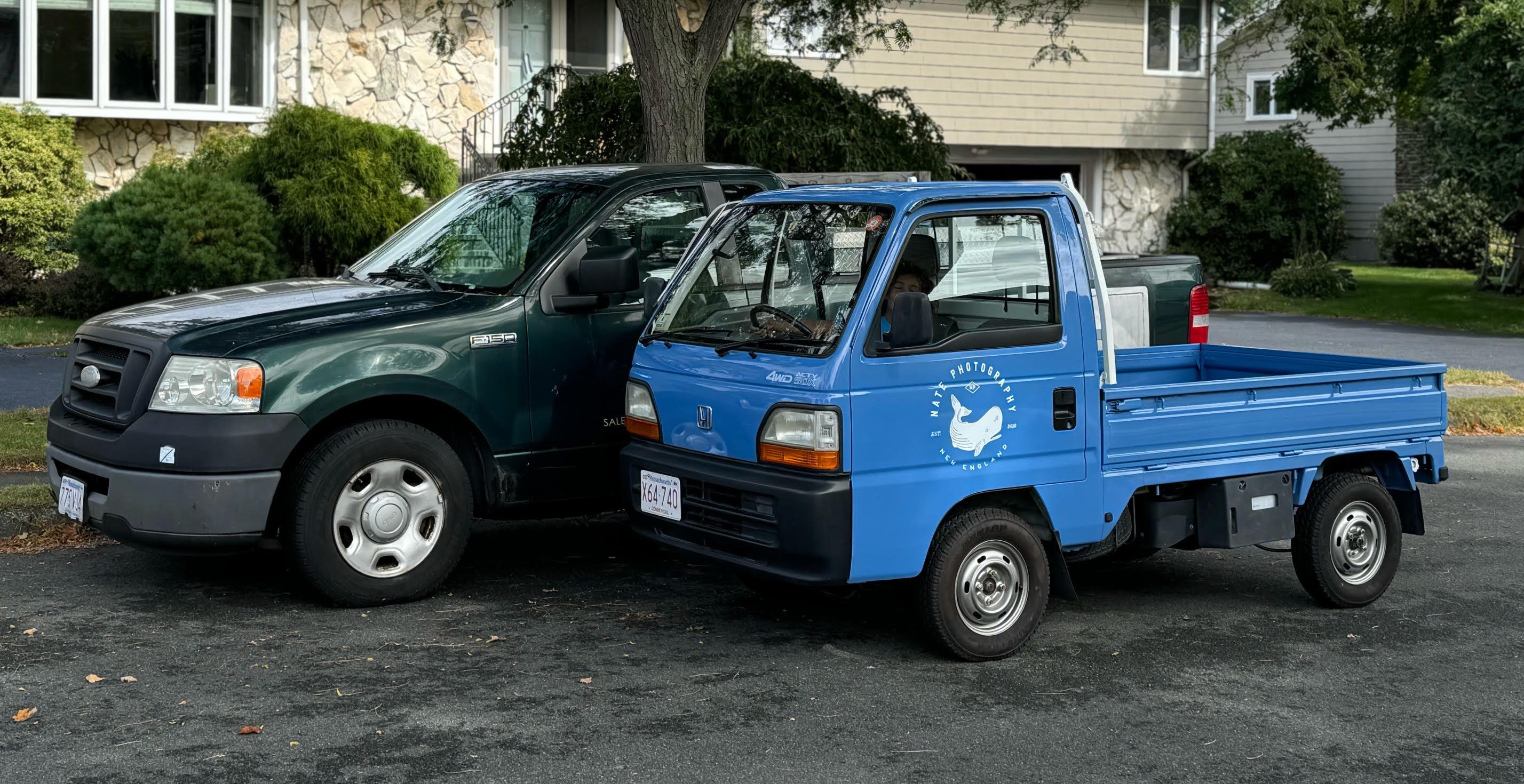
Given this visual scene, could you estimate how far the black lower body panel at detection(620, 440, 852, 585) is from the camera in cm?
574

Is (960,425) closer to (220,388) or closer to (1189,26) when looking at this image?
→ (220,388)

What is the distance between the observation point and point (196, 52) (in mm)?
20016

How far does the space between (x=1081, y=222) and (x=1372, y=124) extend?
3125 centimetres

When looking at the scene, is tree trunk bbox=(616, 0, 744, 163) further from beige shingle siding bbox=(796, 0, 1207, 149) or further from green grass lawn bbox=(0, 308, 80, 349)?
beige shingle siding bbox=(796, 0, 1207, 149)

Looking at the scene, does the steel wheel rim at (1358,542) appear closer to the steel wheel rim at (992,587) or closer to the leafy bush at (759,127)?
the steel wheel rim at (992,587)

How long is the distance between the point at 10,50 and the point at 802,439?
16.7 metres

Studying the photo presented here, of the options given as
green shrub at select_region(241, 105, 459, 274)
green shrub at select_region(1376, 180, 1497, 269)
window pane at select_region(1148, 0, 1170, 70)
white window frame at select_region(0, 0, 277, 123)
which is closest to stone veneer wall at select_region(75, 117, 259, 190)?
white window frame at select_region(0, 0, 277, 123)

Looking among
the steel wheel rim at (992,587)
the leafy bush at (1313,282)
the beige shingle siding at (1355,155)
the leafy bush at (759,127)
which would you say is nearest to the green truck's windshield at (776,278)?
A: the steel wheel rim at (992,587)

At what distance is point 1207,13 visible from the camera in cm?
2925

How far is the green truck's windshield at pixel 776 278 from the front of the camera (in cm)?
616

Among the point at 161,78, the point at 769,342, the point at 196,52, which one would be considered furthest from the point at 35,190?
the point at 769,342

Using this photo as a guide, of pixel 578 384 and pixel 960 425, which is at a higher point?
pixel 578 384

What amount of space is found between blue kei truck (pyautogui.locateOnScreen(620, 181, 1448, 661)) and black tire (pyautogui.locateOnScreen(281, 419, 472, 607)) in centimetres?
85

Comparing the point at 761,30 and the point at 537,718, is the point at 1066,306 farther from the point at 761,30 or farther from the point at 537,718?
the point at 761,30
